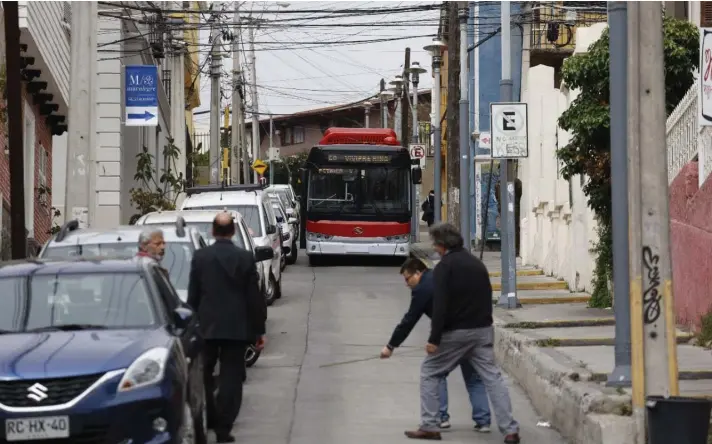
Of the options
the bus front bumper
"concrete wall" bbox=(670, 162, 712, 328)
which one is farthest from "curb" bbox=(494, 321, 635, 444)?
the bus front bumper

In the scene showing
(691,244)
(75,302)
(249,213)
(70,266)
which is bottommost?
(75,302)

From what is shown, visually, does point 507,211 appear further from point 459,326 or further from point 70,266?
point 70,266

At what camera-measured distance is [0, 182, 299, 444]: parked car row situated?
797 cm

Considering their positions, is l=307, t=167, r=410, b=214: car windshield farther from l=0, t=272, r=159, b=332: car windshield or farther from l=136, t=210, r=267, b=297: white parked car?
l=0, t=272, r=159, b=332: car windshield

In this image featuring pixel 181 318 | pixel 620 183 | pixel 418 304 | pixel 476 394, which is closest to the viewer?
pixel 181 318

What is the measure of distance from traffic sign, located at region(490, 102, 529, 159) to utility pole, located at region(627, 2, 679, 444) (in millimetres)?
10134

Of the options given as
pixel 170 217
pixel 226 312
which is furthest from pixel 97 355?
pixel 170 217

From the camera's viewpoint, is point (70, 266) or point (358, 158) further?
point (358, 158)

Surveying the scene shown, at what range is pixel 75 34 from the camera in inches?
732

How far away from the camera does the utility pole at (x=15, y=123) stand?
17.7 meters

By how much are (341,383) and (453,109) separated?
1585 centimetres

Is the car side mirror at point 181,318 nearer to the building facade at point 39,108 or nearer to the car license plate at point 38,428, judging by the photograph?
the car license plate at point 38,428

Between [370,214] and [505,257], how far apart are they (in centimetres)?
1109

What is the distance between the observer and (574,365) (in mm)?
12562
